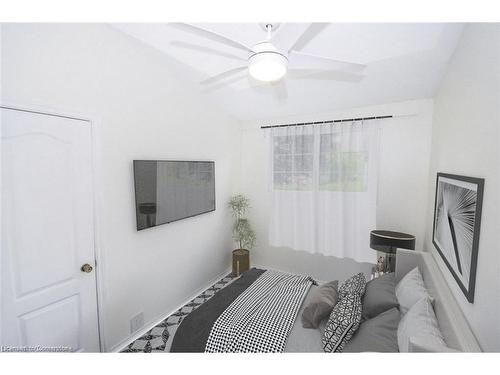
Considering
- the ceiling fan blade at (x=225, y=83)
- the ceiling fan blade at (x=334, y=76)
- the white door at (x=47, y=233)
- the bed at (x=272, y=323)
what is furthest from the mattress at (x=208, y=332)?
the ceiling fan blade at (x=334, y=76)

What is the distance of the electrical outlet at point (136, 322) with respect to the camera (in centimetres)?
201

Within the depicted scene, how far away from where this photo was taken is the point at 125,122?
6.12 feet

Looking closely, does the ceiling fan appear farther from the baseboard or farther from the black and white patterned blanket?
the baseboard

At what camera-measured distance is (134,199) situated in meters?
1.98

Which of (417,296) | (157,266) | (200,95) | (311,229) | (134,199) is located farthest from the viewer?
(311,229)

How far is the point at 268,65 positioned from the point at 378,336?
1.56m

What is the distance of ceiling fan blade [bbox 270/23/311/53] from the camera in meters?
1.14

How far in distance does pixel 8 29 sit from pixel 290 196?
2960mm

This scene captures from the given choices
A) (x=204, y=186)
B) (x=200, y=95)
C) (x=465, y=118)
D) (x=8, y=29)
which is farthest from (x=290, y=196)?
(x=8, y=29)

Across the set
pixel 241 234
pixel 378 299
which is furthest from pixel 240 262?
pixel 378 299

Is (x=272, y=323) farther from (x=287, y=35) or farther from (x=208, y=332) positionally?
(x=287, y=35)

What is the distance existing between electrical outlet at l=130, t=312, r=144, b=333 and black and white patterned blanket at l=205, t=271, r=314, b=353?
1041 mm

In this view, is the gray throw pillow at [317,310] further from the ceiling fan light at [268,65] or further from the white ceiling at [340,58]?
the white ceiling at [340,58]
